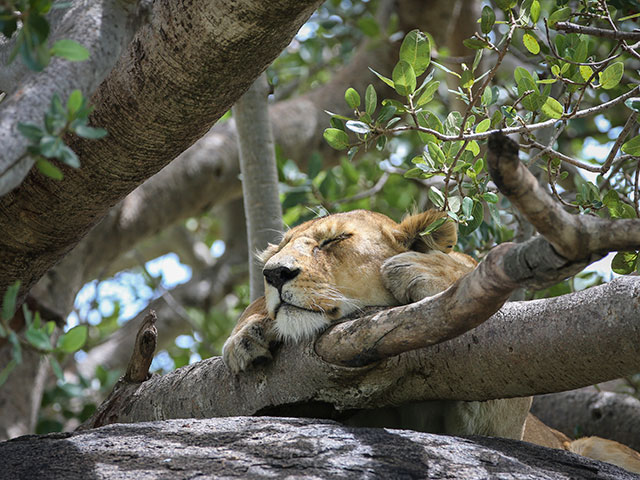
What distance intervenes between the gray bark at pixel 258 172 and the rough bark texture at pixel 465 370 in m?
1.47

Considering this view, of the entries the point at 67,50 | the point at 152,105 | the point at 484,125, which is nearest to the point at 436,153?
the point at 484,125

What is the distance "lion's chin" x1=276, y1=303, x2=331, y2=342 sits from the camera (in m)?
2.99

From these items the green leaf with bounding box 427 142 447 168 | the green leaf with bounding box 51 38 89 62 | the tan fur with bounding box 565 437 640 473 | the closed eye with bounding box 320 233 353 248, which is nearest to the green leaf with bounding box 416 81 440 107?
the green leaf with bounding box 427 142 447 168

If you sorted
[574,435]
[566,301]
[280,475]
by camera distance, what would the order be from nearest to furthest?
[280,475], [566,301], [574,435]

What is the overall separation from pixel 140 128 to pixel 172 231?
689 centimetres

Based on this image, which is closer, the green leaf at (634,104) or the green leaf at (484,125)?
the green leaf at (634,104)

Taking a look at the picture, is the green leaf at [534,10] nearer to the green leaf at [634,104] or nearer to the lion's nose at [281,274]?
the green leaf at [634,104]

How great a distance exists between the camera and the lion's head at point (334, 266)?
3084mm

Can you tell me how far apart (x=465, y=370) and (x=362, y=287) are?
72 cm

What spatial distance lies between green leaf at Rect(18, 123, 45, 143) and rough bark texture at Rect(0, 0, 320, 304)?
2.93 ft

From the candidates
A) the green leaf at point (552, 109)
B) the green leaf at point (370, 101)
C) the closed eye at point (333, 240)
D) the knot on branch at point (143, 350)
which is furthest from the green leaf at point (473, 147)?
the knot on branch at point (143, 350)

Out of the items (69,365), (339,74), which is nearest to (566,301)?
(339,74)

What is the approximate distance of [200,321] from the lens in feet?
25.9

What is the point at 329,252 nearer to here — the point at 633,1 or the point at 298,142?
the point at 633,1
